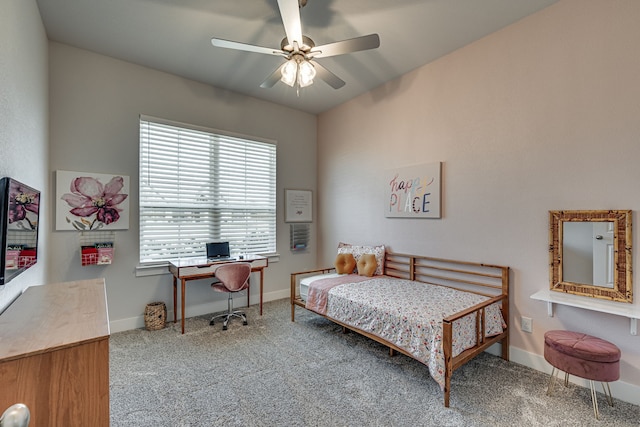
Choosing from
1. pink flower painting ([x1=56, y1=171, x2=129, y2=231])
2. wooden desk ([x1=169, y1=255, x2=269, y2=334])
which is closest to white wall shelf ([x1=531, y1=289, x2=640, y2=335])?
wooden desk ([x1=169, y1=255, x2=269, y2=334])

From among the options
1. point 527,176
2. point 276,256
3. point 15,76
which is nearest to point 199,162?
point 276,256

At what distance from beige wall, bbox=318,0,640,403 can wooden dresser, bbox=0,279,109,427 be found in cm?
306

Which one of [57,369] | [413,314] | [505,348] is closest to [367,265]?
[413,314]

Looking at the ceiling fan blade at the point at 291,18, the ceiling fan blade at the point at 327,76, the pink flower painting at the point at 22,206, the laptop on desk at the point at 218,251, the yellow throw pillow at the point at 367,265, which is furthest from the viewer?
the laptop on desk at the point at 218,251

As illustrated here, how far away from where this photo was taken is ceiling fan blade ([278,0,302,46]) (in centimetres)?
186

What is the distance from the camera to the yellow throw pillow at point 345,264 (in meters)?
3.87

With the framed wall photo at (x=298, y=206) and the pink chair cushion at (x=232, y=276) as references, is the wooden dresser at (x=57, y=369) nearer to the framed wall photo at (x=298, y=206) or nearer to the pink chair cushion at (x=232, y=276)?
the pink chair cushion at (x=232, y=276)

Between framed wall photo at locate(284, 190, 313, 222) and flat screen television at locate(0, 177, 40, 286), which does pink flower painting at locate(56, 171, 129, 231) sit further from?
framed wall photo at locate(284, 190, 313, 222)

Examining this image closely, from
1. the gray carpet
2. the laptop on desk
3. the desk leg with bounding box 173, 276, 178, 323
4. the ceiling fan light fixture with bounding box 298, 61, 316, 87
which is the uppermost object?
the ceiling fan light fixture with bounding box 298, 61, 316, 87

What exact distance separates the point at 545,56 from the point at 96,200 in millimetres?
4559

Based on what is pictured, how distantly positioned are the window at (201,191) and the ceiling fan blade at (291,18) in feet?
7.06

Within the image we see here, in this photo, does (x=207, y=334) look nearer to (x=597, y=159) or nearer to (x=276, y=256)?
(x=276, y=256)

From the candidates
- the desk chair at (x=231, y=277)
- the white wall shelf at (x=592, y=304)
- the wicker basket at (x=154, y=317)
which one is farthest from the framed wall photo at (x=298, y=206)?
the white wall shelf at (x=592, y=304)

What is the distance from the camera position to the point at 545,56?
2512 mm
